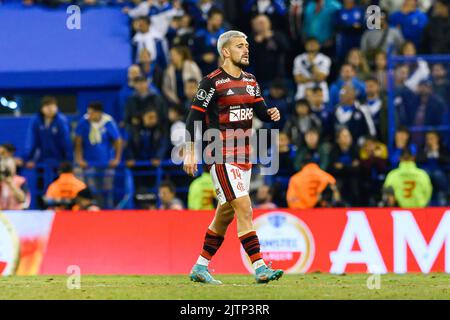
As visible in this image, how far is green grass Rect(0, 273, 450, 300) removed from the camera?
37.9ft

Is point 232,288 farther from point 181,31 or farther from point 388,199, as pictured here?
point 181,31

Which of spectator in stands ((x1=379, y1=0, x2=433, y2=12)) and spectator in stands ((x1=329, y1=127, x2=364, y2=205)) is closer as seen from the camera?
spectator in stands ((x1=329, y1=127, x2=364, y2=205))

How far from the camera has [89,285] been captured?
517 inches

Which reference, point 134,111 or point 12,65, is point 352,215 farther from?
point 12,65

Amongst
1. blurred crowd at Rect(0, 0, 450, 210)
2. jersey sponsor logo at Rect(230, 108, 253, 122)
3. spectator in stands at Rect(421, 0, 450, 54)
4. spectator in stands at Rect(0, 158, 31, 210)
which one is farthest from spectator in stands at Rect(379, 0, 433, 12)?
jersey sponsor logo at Rect(230, 108, 253, 122)

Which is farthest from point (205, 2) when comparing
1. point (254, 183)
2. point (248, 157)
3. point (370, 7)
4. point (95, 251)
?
point (248, 157)

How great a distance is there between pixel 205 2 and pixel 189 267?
726 cm

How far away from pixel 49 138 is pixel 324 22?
5469mm

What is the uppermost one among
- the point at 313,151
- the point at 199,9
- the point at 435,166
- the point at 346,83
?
the point at 199,9

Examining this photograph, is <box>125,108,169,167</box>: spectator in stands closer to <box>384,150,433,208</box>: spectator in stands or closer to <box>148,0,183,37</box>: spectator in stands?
<box>148,0,183,37</box>: spectator in stands

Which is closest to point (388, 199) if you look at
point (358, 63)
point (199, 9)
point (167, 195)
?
point (167, 195)

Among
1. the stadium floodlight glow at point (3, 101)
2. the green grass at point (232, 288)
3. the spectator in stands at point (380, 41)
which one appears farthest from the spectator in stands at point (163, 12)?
the green grass at point (232, 288)

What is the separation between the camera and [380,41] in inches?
822

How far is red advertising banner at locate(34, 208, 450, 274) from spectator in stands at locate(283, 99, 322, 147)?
2968 millimetres
